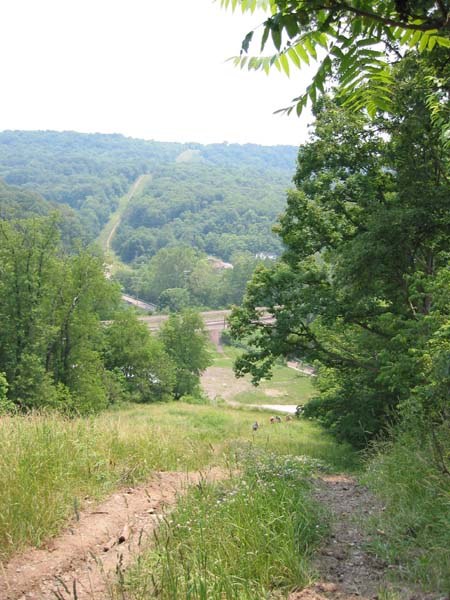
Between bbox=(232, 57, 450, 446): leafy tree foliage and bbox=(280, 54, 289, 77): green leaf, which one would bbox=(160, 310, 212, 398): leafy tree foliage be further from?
bbox=(280, 54, 289, 77): green leaf

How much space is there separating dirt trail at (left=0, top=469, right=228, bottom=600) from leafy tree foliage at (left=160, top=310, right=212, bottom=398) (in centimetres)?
4376

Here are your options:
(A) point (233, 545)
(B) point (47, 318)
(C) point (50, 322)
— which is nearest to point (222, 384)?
(C) point (50, 322)

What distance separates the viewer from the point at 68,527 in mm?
4566

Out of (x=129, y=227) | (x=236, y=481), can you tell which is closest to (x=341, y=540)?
(x=236, y=481)

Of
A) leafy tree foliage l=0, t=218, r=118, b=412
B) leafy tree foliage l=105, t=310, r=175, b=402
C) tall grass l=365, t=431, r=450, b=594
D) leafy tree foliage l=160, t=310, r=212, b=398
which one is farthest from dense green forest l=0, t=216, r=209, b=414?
tall grass l=365, t=431, r=450, b=594

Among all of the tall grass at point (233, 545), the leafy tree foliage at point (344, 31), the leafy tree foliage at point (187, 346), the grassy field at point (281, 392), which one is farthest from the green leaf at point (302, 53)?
the grassy field at point (281, 392)

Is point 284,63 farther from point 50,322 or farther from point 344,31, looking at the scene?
point 50,322

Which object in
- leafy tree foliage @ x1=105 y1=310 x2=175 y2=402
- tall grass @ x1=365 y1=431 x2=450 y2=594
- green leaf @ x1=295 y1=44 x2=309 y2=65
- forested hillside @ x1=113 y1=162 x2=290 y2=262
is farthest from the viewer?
forested hillside @ x1=113 y1=162 x2=290 y2=262

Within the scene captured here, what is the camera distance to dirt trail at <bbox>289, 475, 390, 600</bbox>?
3.31 meters

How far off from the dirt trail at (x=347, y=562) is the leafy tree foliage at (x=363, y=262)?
3337 mm

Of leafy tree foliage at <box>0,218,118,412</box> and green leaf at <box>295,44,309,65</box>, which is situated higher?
green leaf at <box>295,44,309,65</box>

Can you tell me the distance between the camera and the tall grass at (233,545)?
9.81ft

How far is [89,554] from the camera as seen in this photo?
4.13 m

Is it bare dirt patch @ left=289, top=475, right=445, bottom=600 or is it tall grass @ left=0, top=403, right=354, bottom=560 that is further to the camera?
tall grass @ left=0, top=403, right=354, bottom=560
